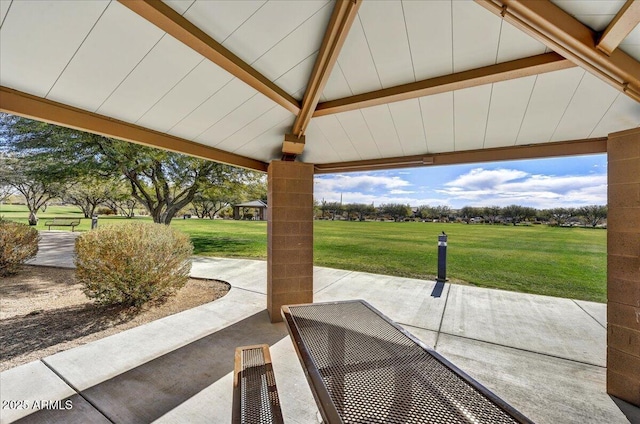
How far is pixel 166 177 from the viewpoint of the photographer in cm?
1020

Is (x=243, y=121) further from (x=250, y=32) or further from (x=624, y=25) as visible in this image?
(x=624, y=25)

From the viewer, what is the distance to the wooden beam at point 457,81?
6.98 ft

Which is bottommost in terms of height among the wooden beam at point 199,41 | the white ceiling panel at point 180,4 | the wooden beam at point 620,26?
the wooden beam at point 620,26

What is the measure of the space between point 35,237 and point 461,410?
31.7 feet

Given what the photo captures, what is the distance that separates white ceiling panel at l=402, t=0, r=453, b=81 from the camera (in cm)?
189

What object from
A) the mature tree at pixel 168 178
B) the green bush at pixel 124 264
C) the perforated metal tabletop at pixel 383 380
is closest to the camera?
the perforated metal tabletop at pixel 383 380

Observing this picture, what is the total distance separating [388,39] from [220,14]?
51.7 inches

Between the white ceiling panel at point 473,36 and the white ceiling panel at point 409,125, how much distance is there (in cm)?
76

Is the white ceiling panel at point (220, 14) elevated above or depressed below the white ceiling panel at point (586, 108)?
above

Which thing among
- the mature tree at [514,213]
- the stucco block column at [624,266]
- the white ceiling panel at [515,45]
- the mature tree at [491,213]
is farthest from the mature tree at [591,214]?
the white ceiling panel at [515,45]

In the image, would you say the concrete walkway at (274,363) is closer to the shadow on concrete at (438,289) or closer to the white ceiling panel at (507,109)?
the shadow on concrete at (438,289)

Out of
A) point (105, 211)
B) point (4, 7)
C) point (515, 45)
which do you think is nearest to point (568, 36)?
point (515, 45)

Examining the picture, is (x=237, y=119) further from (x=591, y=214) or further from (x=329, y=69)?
(x=591, y=214)

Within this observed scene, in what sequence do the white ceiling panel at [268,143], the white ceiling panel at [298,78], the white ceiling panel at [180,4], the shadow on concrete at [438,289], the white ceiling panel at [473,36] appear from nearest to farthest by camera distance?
the white ceiling panel at [180,4] < the white ceiling panel at [473,36] < the white ceiling panel at [298,78] < the white ceiling panel at [268,143] < the shadow on concrete at [438,289]
